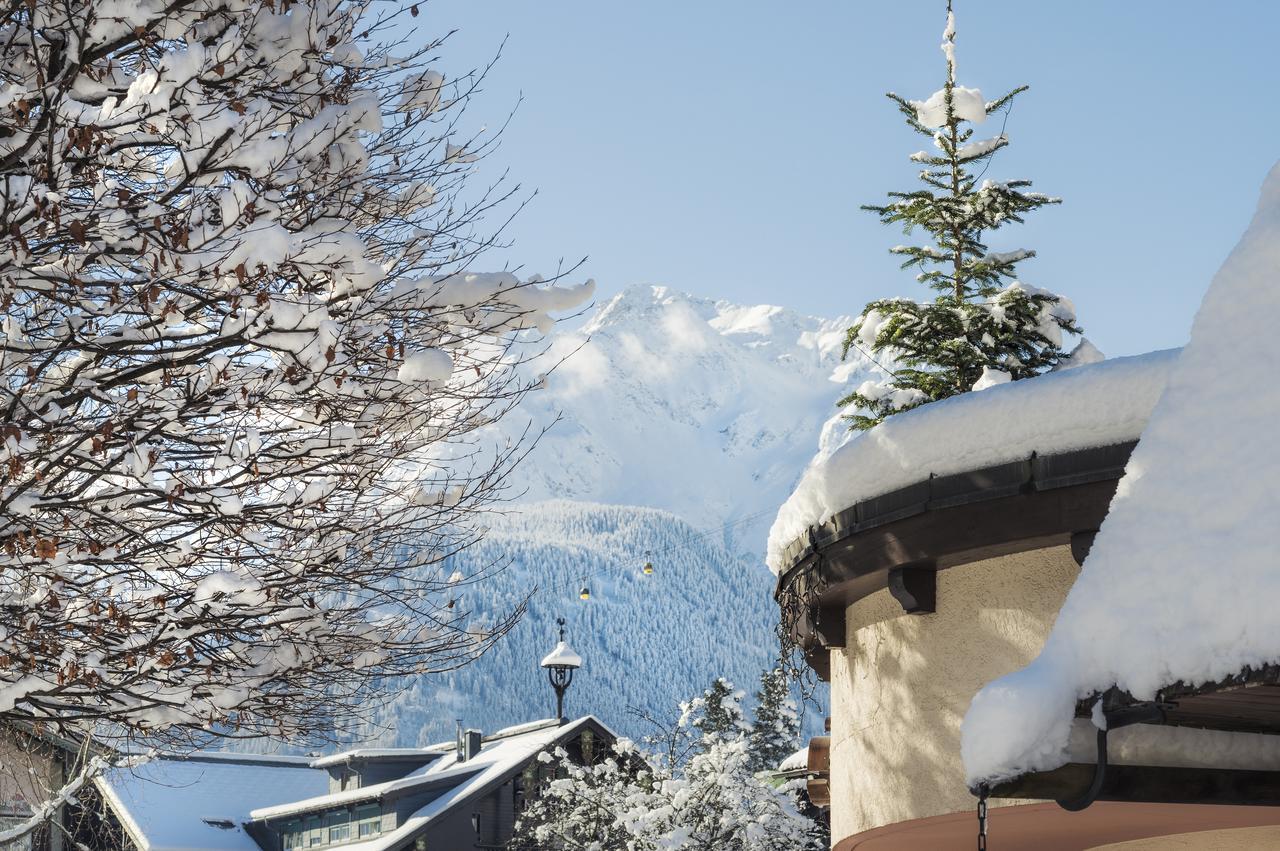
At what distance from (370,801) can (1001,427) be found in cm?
2979

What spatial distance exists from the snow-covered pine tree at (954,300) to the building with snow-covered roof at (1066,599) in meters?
4.09

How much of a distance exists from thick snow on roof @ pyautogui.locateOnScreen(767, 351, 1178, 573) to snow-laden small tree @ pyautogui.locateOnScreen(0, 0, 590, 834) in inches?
64.4

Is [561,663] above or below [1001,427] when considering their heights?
above

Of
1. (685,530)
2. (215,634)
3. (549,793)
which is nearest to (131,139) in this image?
(215,634)

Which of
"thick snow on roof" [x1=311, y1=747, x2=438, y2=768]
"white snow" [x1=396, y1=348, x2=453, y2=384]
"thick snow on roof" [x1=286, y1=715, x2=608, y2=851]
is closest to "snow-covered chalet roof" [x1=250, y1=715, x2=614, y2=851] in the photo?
"thick snow on roof" [x1=286, y1=715, x2=608, y2=851]

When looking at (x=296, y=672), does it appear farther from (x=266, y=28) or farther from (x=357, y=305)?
(x=266, y=28)

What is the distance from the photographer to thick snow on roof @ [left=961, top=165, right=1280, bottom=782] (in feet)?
9.91

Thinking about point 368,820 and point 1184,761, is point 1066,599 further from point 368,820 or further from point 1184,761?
point 368,820

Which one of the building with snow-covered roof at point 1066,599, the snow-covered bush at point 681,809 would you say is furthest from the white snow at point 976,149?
the snow-covered bush at point 681,809

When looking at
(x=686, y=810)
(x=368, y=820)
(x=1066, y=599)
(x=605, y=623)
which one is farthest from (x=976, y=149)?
(x=605, y=623)

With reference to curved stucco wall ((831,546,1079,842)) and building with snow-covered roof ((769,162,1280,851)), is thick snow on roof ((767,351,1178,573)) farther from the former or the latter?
curved stucco wall ((831,546,1079,842))

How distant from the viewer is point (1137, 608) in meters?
3.23

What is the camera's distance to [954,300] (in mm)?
11703

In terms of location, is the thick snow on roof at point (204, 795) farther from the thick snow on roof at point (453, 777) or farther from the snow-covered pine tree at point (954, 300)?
the snow-covered pine tree at point (954, 300)
